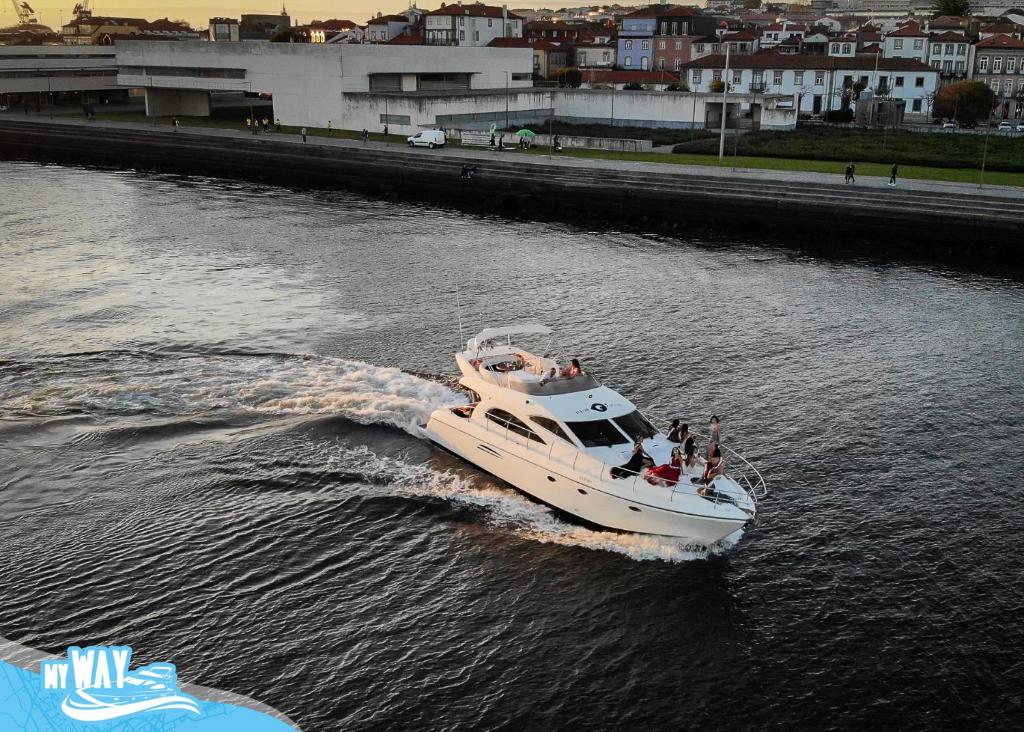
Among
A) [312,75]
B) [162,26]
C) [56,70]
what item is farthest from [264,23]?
[312,75]

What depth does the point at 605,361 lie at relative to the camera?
3216 centimetres

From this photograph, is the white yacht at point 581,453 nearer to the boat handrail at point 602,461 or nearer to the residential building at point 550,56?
the boat handrail at point 602,461

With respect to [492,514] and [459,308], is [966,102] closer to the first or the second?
[459,308]

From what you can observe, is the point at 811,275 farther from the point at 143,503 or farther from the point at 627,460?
the point at 143,503

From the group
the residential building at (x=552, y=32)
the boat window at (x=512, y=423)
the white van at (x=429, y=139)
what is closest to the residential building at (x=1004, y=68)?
the residential building at (x=552, y=32)

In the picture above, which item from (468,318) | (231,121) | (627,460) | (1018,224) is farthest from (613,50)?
(627,460)

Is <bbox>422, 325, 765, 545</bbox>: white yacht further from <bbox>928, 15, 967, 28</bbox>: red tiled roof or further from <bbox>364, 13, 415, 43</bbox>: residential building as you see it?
<bbox>928, 15, 967, 28</bbox>: red tiled roof

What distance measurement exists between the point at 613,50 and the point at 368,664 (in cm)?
13578

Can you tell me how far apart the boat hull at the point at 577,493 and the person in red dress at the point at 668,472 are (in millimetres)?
548

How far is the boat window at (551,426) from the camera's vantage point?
22719 mm

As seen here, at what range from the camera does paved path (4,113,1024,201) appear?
176 ft

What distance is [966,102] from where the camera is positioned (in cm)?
9319

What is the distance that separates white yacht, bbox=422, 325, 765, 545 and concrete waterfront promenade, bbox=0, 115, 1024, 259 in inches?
1253

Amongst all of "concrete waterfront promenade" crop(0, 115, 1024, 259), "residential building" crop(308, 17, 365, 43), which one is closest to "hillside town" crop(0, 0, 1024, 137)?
"concrete waterfront promenade" crop(0, 115, 1024, 259)
